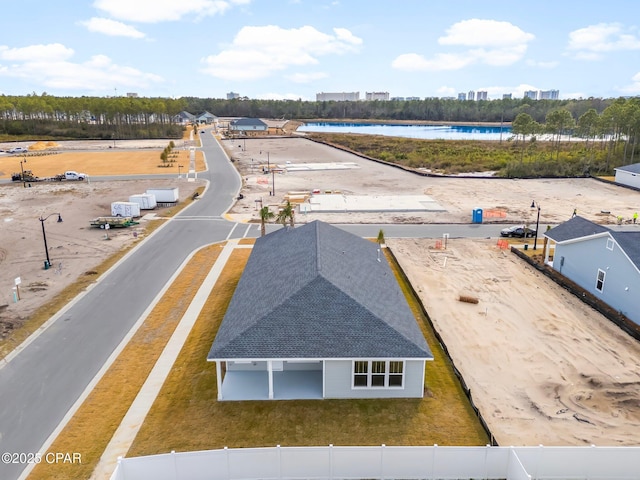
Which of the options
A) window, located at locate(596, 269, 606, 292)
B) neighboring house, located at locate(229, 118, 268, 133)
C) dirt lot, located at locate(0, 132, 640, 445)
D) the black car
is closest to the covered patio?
dirt lot, located at locate(0, 132, 640, 445)

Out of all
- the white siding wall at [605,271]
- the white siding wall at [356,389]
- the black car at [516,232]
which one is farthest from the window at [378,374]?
the black car at [516,232]

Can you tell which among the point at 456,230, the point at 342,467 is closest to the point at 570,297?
the point at 456,230

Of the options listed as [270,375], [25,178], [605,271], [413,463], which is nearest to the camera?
[413,463]

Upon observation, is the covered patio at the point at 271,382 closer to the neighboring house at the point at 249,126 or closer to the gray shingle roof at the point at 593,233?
the gray shingle roof at the point at 593,233

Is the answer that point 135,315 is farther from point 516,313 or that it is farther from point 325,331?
point 516,313

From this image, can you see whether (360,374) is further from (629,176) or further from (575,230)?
(629,176)

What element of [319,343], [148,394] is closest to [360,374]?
[319,343]
